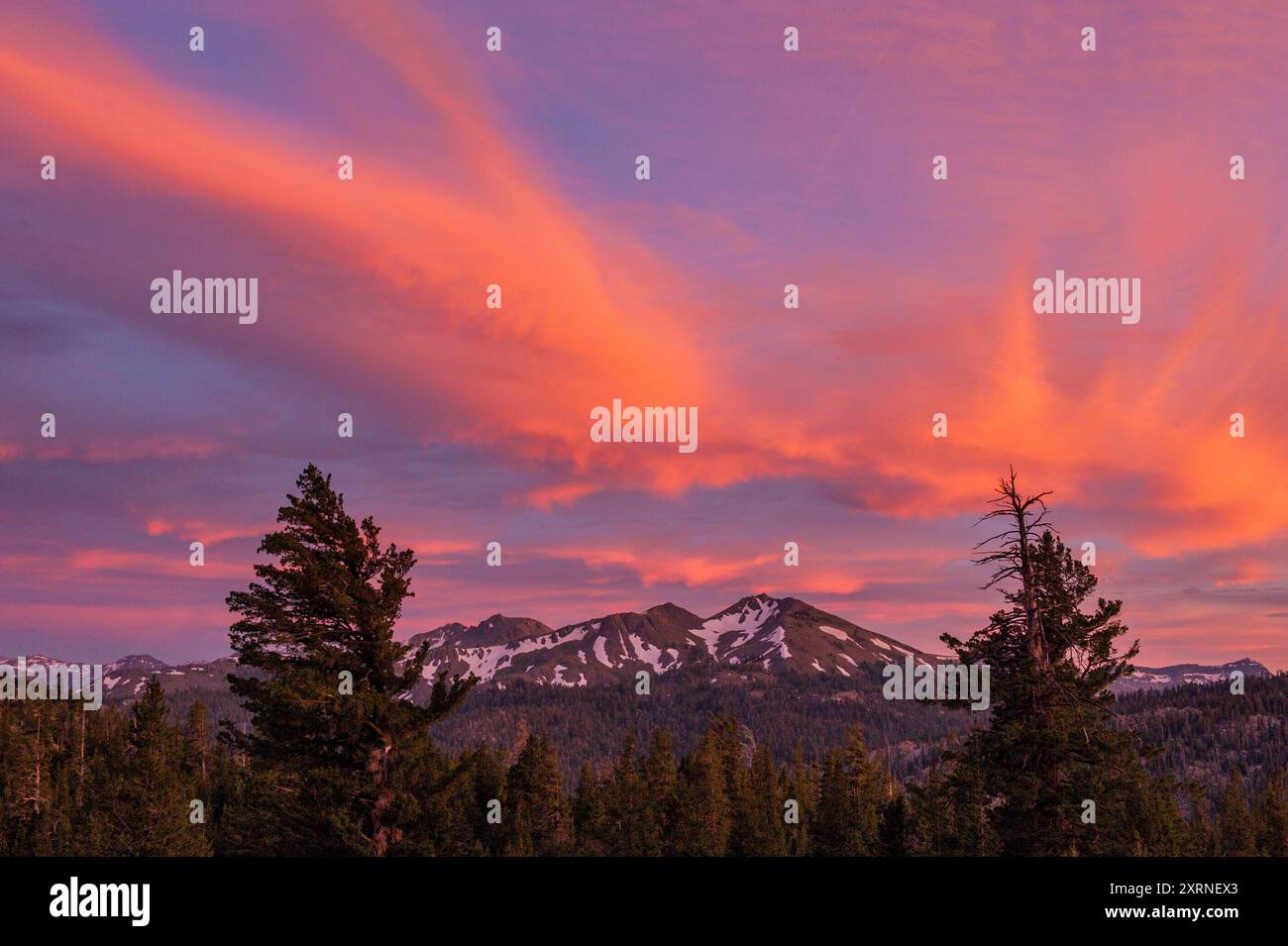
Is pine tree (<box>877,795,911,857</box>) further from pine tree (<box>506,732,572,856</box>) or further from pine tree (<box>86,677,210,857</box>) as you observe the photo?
pine tree (<box>86,677,210,857</box>)

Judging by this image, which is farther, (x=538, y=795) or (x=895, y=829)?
(x=538, y=795)

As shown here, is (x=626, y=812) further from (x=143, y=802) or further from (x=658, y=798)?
(x=143, y=802)

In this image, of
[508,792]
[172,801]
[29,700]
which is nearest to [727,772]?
[508,792]

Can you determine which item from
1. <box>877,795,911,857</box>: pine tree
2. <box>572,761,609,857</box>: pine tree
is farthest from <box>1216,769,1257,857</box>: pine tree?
<box>572,761,609,857</box>: pine tree

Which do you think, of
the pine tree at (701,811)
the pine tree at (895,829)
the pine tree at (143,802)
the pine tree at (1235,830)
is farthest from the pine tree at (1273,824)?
the pine tree at (143,802)

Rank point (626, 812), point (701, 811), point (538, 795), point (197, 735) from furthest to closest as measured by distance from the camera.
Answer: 1. point (197, 735)
2. point (538, 795)
3. point (626, 812)
4. point (701, 811)

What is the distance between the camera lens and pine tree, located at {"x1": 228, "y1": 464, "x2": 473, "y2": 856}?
2770 cm

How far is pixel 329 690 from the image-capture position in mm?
26984

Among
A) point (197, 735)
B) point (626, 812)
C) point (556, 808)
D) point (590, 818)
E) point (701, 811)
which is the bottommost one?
point (590, 818)

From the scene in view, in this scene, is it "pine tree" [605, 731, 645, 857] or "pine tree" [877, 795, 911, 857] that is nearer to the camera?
"pine tree" [877, 795, 911, 857]

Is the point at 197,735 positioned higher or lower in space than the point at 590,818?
higher

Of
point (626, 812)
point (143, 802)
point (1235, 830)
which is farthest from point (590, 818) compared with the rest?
point (1235, 830)
